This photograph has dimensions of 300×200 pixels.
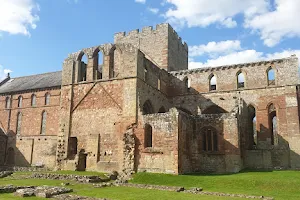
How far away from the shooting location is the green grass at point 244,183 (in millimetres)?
15992

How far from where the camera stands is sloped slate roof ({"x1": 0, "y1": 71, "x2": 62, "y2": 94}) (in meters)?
37.4

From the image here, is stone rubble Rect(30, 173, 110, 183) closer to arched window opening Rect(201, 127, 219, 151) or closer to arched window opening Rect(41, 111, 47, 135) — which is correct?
arched window opening Rect(201, 127, 219, 151)

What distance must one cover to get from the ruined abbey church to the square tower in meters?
0.17

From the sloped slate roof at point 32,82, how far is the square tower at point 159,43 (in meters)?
9.31

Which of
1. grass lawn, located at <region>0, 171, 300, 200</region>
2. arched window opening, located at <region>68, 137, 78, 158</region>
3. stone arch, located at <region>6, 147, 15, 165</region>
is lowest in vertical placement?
grass lawn, located at <region>0, 171, 300, 200</region>

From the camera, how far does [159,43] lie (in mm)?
36812

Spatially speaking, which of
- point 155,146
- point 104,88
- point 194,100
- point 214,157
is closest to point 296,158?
point 214,157

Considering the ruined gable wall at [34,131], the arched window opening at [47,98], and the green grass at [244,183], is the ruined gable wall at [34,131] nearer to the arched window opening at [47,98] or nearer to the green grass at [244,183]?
the arched window opening at [47,98]

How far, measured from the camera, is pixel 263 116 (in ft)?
93.8

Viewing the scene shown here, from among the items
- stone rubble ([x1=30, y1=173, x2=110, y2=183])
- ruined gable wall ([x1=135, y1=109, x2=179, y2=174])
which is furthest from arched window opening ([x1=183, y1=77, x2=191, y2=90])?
stone rubble ([x1=30, y1=173, x2=110, y2=183])

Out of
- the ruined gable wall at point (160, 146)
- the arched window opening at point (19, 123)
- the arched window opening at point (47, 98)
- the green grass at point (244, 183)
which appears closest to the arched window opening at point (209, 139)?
the ruined gable wall at point (160, 146)

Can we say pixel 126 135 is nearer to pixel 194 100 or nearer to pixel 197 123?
pixel 197 123

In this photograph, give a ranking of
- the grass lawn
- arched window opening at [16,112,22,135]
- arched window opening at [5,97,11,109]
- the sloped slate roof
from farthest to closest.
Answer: arched window opening at [5,97,11,109]
the sloped slate roof
arched window opening at [16,112,22,135]
the grass lawn

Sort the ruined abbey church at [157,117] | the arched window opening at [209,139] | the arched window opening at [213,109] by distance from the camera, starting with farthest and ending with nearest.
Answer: the arched window opening at [213,109] → the arched window opening at [209,139] → the ruined abbey church at [157,117]
